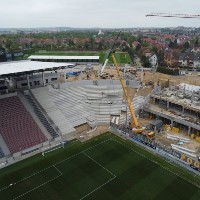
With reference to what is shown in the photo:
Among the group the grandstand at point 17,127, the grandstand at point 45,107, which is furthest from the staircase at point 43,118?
the grandstand at point 17,127

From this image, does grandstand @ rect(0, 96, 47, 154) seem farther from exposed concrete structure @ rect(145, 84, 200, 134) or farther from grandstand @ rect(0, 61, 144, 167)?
exposed concrete structure @ rect(145, 84, 200, 134)

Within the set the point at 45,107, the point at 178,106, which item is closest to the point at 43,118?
the point at 45,107

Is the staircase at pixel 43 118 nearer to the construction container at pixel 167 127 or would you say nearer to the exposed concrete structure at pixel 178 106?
the exposed concrete structure at pixel 178 106

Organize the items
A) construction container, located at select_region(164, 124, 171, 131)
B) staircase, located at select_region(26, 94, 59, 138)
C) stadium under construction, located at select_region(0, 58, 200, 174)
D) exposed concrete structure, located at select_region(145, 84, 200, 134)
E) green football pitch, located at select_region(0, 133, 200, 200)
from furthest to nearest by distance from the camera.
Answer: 1. construction container, located at select_region(164, 124, 171, 131)
2. exposed concrete structure, located at select_region(145, 84, 200, 134)
3. staircase, located at select_region(26, 94, 59, 138)
4. stadium under construction, located at select_region(0, 58, 200, 174)
5. green football pitch, located at select_region(0, 133, 200, 200)

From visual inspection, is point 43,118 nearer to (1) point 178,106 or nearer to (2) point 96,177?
(2) point 96,177

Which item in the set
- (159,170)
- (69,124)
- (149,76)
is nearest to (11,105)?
(69,124)

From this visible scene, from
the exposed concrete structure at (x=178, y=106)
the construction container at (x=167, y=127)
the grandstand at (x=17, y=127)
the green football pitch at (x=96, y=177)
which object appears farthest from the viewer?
the construction container at (x=167, y=127)

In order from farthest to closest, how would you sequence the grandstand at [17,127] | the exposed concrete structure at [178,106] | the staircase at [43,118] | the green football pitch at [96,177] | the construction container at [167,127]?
1. the construction container at [167,127]
2. the exposed concrete structure at [178,106]
3. the staircase at [43,118]
4. the grandstand at [17,127]
5. the green football pitch at [96,177]

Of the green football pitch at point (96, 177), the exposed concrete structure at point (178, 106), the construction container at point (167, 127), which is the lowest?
the green football pitch at point (96, 177)

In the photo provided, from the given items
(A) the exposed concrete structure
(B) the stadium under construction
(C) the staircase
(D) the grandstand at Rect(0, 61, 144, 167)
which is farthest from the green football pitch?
(A) the exposed concrete structure
